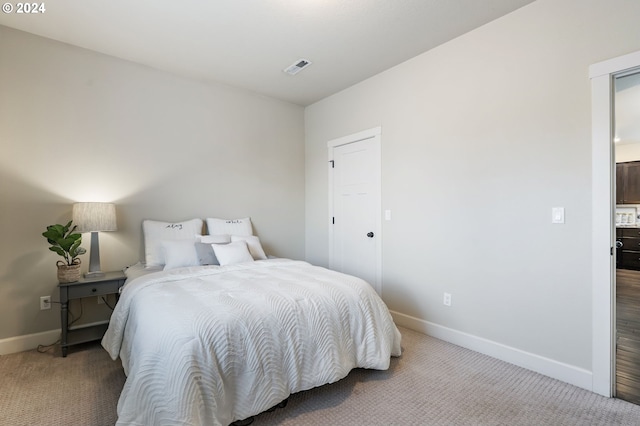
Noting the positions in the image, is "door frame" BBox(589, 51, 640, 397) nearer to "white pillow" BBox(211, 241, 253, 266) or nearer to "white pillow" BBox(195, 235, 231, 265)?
"white pillow" BBox(211, 241, 253, 266)

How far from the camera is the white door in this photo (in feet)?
11.4

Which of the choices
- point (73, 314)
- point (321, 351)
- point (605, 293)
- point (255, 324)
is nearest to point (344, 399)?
point (321, 351)

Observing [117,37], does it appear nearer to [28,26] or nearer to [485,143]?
[28,26]

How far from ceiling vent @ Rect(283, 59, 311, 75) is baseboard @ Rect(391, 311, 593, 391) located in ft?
9.13

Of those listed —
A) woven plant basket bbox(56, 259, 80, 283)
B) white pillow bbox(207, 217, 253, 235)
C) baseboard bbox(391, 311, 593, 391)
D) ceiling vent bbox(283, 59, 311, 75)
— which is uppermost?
ceiling vent bbox(283, 59, 311, 75)

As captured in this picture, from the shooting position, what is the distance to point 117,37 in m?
2.65

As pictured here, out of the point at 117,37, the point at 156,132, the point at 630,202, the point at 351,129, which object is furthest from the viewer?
the point at 630,202

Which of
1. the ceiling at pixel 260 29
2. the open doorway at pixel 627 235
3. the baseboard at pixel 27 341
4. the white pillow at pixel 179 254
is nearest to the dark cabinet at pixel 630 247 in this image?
the open doorway at pixel 627 235

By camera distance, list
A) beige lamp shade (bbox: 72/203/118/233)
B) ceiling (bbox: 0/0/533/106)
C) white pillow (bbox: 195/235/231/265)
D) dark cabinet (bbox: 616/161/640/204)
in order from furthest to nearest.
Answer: dark cabinet (bbox: 616/161/640/204) < white pillow (bbox: 195/235/231/265) < beige lamp shade (bbox: 72/203/118/233) < ceiling (bbox: 0/0/533/106)

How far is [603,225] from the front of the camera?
1.96m

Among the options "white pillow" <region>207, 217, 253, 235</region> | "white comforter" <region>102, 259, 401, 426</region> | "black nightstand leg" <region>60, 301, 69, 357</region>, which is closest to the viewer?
"white comforter" <region>102, 259, 401, 426</region>

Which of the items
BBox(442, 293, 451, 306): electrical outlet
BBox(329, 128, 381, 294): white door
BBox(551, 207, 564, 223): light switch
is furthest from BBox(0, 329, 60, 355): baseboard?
BBox(551, 207, 564, 223): light switch

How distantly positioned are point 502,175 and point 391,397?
1846 millimetres

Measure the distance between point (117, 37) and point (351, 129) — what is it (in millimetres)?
2451
